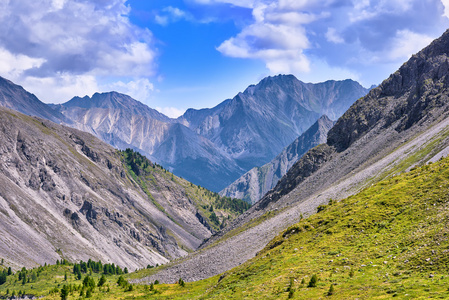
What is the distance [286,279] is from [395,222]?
15.6 meters

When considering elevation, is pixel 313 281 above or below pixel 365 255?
below

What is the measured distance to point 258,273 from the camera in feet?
176

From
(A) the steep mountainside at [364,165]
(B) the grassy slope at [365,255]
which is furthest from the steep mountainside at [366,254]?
(A) the steep mountainside at [364,165]

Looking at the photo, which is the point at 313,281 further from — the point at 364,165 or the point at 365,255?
the point at 364,165

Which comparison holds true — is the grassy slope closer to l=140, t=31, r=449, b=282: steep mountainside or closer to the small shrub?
the small shrub

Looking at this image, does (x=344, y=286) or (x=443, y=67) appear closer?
(x=344, y=286)

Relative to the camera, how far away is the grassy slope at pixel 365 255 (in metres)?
35.3

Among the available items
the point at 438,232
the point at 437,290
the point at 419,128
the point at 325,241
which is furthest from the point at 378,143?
the point at 437,290

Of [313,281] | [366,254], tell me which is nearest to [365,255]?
[366,254]

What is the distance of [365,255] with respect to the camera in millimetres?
43719

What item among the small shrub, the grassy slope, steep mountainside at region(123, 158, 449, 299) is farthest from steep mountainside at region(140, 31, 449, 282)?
the small shrub

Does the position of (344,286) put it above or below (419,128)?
below

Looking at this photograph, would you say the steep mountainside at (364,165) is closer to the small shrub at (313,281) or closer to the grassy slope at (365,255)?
the grassy slope at (365,255)

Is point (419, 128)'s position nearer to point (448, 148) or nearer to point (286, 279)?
point (448, 148)
